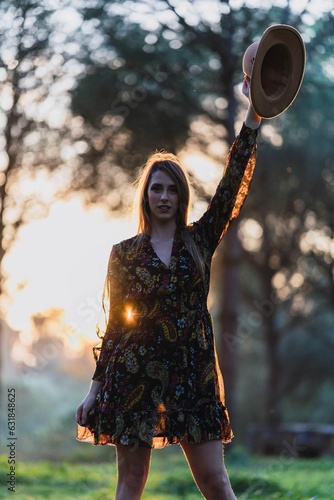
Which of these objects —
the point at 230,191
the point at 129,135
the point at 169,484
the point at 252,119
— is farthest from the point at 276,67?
the point at 129,135

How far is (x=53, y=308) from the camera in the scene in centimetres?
1504

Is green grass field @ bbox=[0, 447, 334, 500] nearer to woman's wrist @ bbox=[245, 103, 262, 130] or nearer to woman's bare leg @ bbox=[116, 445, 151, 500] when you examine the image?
woman's bare leg @ bbox=[116, 445, 151, 500]

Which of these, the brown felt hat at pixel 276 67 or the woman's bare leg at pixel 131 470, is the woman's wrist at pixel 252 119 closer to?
the brown felt hat at pixel 276 67

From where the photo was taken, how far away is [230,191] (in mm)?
3703

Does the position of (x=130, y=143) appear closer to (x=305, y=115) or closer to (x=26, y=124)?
(x=26, y=124)

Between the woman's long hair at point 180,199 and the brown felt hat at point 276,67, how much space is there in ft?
1.42

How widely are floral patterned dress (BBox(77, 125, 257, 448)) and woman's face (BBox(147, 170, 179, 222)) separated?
0.34 feet

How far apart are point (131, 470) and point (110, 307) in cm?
69

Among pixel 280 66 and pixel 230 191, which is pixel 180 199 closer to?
pixel 230 191

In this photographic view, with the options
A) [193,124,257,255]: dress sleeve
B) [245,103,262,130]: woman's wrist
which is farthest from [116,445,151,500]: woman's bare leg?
[245,103,262,130]: woman's wrist

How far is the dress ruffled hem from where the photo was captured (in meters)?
3.42

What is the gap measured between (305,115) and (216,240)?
9.96m

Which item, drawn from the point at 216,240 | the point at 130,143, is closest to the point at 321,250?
the point at 130,143

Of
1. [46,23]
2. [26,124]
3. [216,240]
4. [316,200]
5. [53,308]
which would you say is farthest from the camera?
[316,200]
